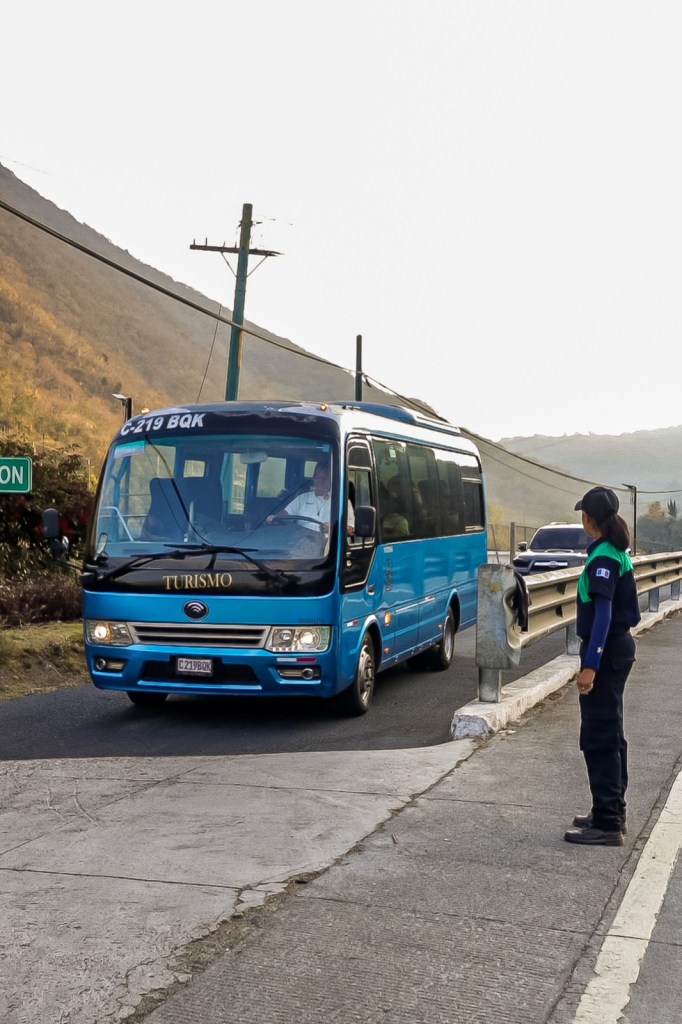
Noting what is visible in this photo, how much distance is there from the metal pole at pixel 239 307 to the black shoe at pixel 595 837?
2338cm

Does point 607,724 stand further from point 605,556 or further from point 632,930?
point 632,930

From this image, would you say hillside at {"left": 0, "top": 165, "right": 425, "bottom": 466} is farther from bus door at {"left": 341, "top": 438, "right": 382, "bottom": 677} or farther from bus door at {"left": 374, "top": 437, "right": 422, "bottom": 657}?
bus door at {"left": 341, "top": 438, "right": 382, "bottom": 677}

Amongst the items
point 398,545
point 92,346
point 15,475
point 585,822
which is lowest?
point 585,822

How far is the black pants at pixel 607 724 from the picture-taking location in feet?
20.6

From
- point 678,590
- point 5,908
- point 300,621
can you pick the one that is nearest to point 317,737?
point 300,621

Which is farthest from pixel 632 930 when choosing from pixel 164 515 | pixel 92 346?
pixel 92 346

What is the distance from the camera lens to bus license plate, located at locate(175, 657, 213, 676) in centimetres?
989

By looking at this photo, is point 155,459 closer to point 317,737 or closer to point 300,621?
point 300,621

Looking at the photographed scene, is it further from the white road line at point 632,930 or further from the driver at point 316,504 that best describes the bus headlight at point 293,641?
the white road line at point 632,930

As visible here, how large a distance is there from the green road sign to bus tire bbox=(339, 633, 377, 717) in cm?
373

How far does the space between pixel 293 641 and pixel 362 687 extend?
1063 mm

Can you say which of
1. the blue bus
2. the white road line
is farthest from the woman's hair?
the blue bus

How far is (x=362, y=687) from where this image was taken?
35.0 feet

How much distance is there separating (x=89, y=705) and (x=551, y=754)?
458 centimetres
